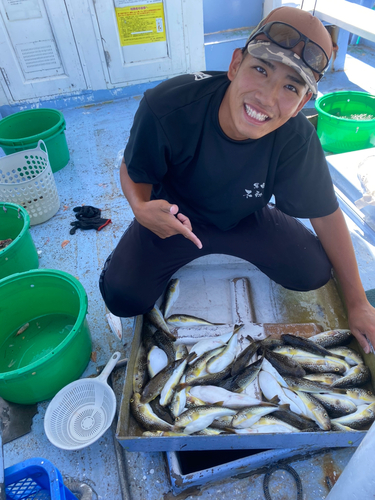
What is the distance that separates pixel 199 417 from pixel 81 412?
67 cm

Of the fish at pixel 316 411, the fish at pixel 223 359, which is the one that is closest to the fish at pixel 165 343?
the fish at pixel 223 359

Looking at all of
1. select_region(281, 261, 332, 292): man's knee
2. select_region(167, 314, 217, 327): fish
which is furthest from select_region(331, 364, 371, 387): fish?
select_region(167, 314, 217, 327): fish

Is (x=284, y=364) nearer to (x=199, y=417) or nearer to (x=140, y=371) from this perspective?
(x=199, y=417)

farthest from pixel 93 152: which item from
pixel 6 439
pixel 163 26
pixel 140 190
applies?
pixel 6 439

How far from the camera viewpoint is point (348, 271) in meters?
2.04

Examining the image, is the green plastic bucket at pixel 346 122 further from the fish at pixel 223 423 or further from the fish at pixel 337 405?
the fish at pixel 223 423

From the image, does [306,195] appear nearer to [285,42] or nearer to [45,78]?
[285,42]

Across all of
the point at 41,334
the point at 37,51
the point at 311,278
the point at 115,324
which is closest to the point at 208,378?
the point at 115,324

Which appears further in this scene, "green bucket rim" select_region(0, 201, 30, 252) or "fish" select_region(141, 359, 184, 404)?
"green bucket rim" select_region(0, 201, 30, 252)

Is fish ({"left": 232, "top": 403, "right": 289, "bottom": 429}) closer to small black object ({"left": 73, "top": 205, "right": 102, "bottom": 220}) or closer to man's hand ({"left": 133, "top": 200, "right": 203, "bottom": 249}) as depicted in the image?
man's hand ({"left": 133, "top": 200, "right": 203, "bottom": 249})

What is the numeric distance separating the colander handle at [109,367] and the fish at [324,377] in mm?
1066

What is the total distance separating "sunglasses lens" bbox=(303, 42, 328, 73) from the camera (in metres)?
1.41

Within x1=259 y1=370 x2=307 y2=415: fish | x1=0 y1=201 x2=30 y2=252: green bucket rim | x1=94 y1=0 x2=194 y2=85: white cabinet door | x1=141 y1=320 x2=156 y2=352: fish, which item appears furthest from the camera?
x1=94 y1=0 x2=194 y2=85: white cabinet door

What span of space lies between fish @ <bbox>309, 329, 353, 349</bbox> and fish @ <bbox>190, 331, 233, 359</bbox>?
1.68 ft
